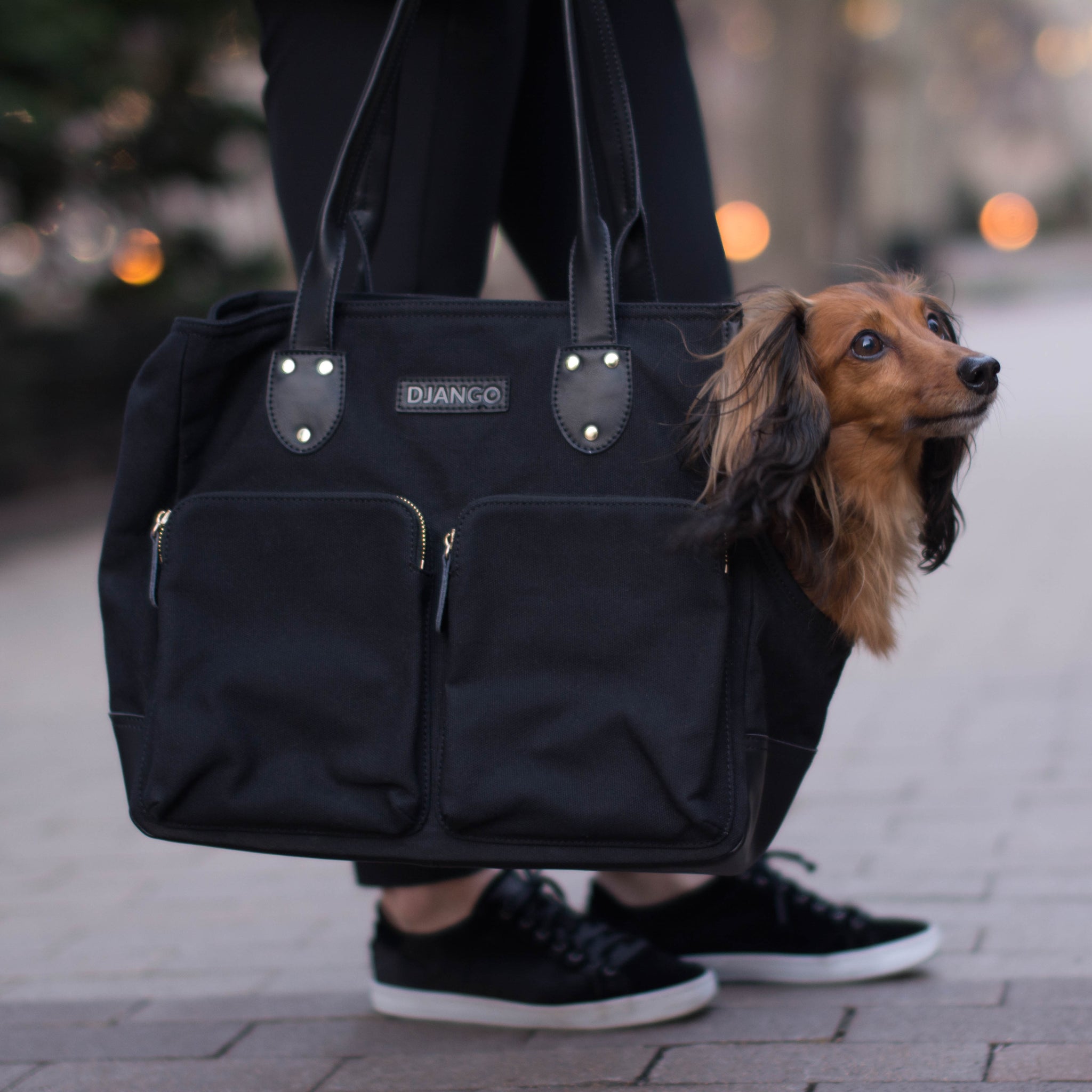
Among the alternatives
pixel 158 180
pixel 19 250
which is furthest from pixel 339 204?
pixel 19 250

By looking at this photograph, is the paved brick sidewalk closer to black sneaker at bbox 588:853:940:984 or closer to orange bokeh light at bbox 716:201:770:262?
black sneaker at bbox 588:853:940:984

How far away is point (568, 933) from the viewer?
2.08 metres

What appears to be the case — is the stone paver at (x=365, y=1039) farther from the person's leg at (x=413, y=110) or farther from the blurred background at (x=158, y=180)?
the blurred background at (x=158, y=180)

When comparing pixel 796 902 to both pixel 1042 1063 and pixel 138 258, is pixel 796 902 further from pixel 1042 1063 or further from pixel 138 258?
pixel 138 258

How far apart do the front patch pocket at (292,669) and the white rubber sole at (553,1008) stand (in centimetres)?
54

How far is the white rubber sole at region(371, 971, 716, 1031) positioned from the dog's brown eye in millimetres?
1005

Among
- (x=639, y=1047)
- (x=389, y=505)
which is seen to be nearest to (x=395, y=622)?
(x=389, y=505)

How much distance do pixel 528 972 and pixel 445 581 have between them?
0.73m

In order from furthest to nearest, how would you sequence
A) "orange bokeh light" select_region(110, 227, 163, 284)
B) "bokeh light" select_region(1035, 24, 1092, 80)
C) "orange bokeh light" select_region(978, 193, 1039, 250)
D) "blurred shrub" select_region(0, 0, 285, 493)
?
"orange bokeh light" select_region(978, 193, 1039, 250) < "bokeh light" select_region(1035, 24, 1092, 80) < "orange bokeh light" select_region(110, 227, 163, 284) < "blurred shrub" select_region(0, 0, 285, 493)

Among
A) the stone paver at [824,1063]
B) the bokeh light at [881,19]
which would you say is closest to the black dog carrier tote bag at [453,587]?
the stone paver at [824,1063]

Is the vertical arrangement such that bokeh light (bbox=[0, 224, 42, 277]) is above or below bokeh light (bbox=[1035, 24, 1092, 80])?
below

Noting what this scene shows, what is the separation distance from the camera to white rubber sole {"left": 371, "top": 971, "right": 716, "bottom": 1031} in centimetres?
202

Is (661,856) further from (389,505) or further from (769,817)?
(389,505)

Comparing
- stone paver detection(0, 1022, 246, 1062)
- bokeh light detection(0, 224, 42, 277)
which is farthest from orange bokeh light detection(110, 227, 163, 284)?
stone paver detection(0, 1022, 246, 1062)
